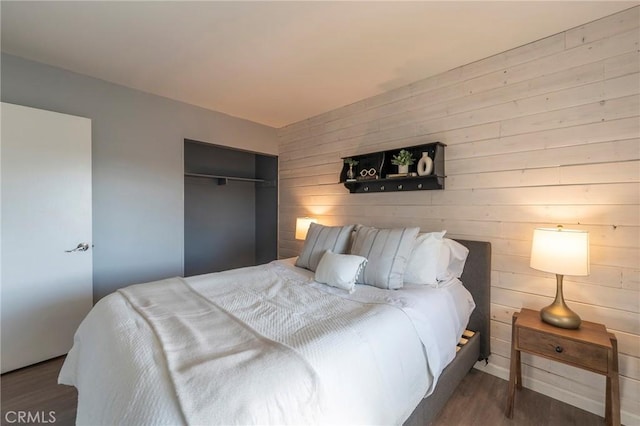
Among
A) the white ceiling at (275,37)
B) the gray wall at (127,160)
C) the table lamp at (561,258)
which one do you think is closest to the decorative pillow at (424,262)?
the table lamp at (561,258)

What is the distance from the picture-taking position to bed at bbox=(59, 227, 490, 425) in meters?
0.86

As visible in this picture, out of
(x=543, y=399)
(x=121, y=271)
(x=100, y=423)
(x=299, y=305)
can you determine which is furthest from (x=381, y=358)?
(x=121, y=271)

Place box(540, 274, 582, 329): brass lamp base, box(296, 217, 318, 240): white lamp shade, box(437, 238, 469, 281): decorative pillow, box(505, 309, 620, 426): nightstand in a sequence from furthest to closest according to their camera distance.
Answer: box(296, 217, 318, 240): white lamp shade
box(437, 238, 469, 281): decorative pillow
box(540, 274, 582, 329): brass lamp base
box(505, 309, 620, 426): nightstand

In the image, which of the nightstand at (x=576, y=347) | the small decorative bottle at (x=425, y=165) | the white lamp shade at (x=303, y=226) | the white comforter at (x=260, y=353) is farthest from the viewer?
the white lamp shade at (x=303, y=226)

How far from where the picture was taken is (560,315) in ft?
5.56

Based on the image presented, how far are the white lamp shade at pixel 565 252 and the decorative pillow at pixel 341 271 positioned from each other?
110 cm

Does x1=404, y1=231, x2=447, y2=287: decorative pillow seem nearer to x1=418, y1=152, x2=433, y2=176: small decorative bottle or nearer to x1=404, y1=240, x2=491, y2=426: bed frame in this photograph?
x1=404, y1=240, x2=491, y2=426: bed frame

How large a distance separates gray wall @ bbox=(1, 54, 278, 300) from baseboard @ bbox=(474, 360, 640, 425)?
314cm

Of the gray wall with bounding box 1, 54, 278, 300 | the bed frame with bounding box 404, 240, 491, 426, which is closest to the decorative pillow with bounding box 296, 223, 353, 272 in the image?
the bed frame with bounding box 404, 240, 491, 426

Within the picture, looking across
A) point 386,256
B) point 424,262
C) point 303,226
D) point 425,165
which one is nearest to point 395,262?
point 386,256

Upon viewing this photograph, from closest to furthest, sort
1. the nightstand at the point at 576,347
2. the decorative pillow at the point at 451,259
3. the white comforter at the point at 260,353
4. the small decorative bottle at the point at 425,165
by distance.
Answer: the white comforter at the point at 260,353 < the nightstand at the point at 576,347 < the decorative pillow at the point at 451,259 < the small decorative bottle at the point at 425,165

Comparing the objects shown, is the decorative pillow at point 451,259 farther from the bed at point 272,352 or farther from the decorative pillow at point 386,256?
the decorative pillow at point 386,256

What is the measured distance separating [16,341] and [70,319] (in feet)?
1.06

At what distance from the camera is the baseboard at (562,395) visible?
1679 mm
